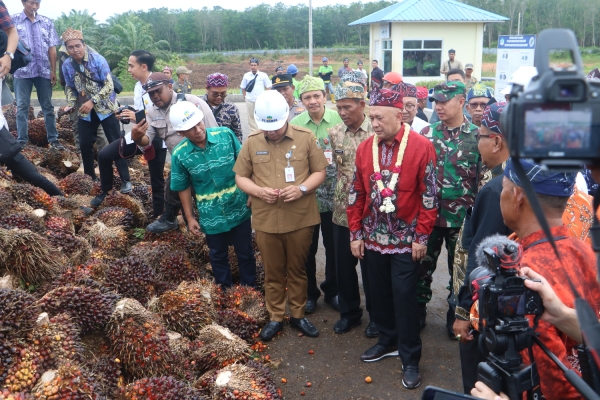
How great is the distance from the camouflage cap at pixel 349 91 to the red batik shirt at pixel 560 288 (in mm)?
2598

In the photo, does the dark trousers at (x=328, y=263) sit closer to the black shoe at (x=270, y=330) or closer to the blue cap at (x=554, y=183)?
the black shoe at (x=270, y=330)

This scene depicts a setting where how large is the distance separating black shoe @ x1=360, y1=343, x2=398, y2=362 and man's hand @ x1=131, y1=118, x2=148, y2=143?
123 inches

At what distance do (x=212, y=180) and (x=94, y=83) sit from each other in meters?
3.14

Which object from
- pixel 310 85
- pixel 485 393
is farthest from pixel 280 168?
pixel 485 393

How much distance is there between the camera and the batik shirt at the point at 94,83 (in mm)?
6723

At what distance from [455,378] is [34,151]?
20.5ft

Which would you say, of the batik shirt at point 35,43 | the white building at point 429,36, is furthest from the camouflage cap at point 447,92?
the white building at point 429,36

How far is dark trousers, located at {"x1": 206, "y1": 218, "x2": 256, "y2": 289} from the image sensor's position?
4.82 m

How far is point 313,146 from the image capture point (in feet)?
14.3

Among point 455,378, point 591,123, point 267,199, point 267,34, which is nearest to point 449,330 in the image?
point 455,378

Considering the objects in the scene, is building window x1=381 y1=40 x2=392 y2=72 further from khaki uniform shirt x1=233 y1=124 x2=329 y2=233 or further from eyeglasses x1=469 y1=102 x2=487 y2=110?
khaki uniform shirt x1=233 y1=124 x2=329 y2=233

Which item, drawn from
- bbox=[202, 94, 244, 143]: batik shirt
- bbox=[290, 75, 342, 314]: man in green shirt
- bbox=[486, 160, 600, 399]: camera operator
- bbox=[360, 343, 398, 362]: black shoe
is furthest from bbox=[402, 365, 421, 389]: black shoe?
bbox=[202, 94, 244, 143]: batik shirt

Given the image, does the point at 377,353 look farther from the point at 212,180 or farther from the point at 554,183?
the point at 554,183

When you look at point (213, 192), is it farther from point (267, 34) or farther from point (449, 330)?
point (267, 34)
